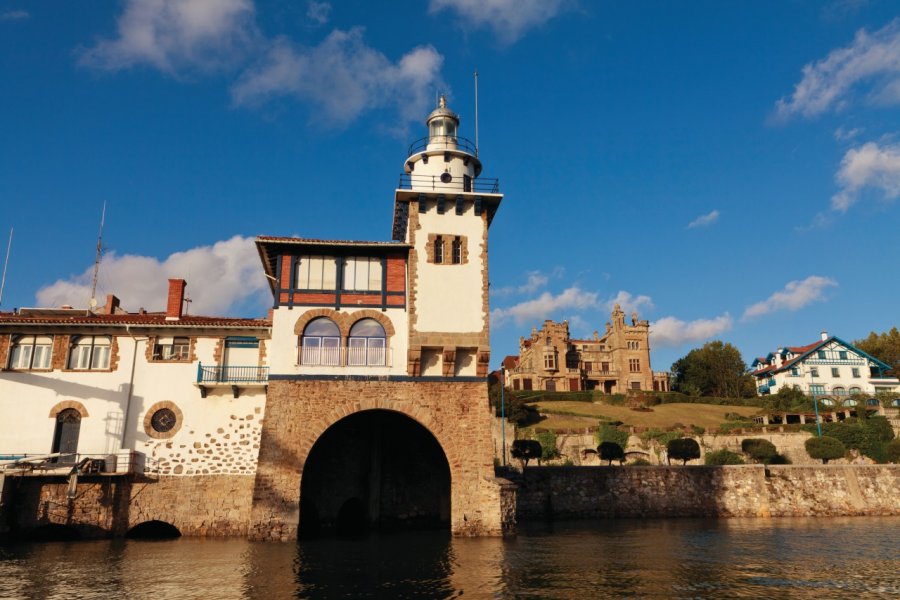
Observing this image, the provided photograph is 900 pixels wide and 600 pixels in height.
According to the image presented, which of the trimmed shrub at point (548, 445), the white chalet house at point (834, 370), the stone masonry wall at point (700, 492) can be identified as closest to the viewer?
the stone masonry wall at point (700, 492)

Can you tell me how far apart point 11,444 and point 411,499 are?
18104mm

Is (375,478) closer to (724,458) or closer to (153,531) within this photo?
(153,531)

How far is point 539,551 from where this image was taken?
24.1m

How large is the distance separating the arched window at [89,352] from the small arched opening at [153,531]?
736 centimetres

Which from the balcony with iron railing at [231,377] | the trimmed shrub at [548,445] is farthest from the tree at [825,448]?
the balcony with iron railing at [231,377]

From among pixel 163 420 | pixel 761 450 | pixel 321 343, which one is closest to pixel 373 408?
pixel 321 343

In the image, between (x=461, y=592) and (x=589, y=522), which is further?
(x=589, y=522)

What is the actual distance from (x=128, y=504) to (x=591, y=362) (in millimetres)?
73005

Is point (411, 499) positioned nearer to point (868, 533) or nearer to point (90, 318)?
point (90, 318)

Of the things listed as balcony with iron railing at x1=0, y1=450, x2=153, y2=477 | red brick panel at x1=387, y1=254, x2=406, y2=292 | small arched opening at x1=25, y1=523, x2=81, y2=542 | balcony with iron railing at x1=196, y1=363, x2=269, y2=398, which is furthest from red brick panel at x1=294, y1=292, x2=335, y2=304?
small arched opening at x1=25, y1=523, x2=81, y2=542

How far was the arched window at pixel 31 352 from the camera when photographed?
27.9 meters

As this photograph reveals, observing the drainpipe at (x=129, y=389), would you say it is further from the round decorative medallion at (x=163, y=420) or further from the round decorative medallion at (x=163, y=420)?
the round decorative medallion at (x=163, y=420)

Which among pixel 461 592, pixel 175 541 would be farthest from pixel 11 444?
pixel 461 592

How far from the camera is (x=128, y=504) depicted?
26688 mm
